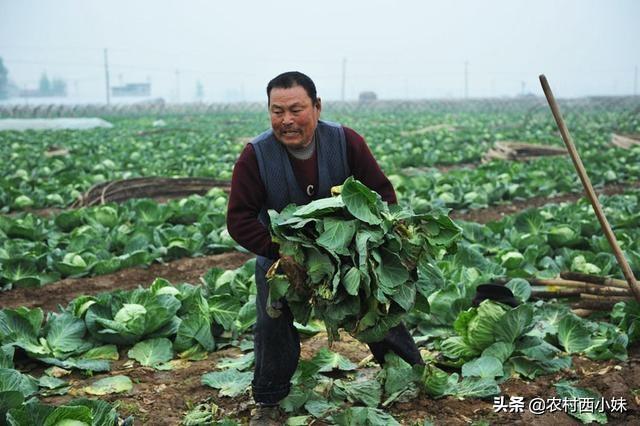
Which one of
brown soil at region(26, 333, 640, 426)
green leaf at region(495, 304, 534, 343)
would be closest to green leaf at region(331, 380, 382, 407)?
brown soil at region(26, 333, 640, 426)

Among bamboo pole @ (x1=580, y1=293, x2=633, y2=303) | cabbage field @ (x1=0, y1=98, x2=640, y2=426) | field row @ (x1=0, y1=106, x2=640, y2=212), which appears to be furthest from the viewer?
field row @ (x1=0, y1=106, x2=640, y2=212)

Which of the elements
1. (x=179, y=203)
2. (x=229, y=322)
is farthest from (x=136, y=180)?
(x=229, y=322)

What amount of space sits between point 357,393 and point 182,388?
1058 mm

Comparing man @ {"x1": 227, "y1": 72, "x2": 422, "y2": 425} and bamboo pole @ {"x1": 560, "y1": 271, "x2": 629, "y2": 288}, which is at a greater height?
man @ {"x1": 227, "y1": 72, "x2": 422, "y2": 425}

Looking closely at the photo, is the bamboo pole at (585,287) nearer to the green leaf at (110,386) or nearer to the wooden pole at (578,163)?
the wooden pole at (578,163)

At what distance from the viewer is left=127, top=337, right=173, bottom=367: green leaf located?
413 cm

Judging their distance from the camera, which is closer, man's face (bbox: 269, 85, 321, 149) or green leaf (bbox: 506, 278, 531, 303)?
man's face (bbox: 269, 85, 321, 149)

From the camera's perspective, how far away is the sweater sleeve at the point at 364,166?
9.93 feet

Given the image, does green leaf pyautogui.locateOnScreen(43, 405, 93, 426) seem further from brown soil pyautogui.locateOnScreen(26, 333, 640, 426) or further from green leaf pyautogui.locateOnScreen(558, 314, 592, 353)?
green leaf pyautogui.locateOnScreen(558, 314, 592, 353)

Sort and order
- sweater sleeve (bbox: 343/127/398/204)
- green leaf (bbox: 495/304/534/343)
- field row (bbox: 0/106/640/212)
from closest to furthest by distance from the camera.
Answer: sweater sleeve (bbox: 343/127/398/204), green leaf (bbox: 495/304/534/343), field row (bbox: 0/106/640/212)

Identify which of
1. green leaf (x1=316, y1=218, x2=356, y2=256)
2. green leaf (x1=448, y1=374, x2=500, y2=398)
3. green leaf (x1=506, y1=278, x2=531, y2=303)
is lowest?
green leaf (x1=448, y1=374, x2=500, y2=398)

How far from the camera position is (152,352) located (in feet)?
13.7

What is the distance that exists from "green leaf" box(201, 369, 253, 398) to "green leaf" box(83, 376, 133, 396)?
0.44 meters

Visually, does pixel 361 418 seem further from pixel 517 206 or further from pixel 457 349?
pixel 517 206
